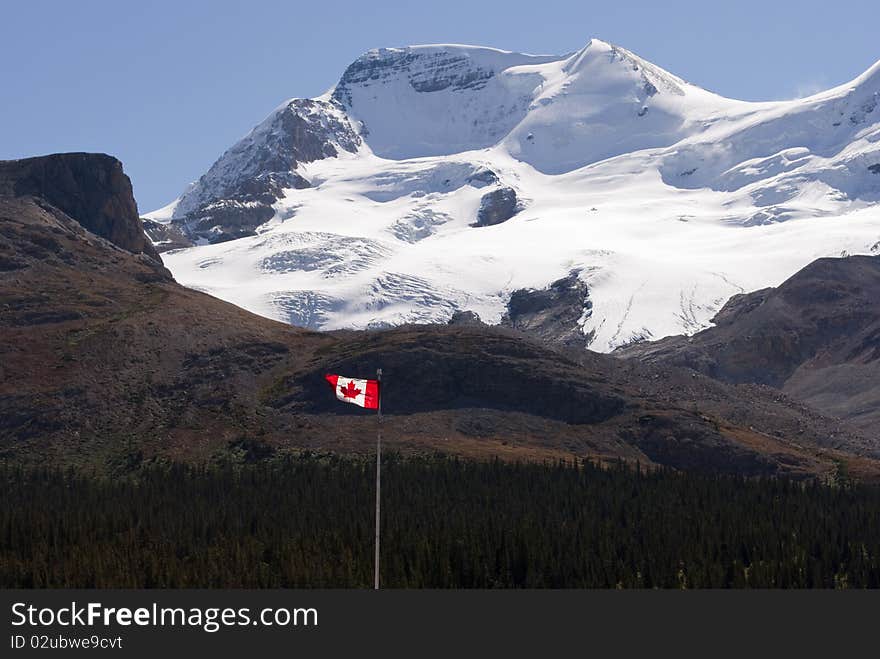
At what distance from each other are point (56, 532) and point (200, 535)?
13.5 metres

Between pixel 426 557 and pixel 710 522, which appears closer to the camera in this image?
pixel 426 557

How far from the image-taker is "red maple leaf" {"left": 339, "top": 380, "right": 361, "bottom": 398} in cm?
9575

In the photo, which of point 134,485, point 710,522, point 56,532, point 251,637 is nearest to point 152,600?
point 251,637

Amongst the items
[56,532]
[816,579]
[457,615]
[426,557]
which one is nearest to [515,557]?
[426,557]

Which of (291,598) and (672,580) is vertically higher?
(291,598)

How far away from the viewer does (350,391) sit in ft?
315

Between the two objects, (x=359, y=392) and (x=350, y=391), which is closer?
(x=350, y=391)

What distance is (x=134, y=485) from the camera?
186125 millimetres

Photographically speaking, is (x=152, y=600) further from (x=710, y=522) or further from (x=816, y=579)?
(x=710, y=522)

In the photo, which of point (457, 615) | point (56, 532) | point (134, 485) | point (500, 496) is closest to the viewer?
point (457, 615)

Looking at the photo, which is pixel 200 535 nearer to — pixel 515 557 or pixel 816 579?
pixel 515 557

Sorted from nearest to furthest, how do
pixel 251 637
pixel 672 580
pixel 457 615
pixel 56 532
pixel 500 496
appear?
pixel 251 637 < pixel 457 615 < pixel 672 580 < pixel 56 532 < pixel 500 496

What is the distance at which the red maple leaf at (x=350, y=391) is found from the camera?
95.8 meters

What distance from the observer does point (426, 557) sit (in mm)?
138875
